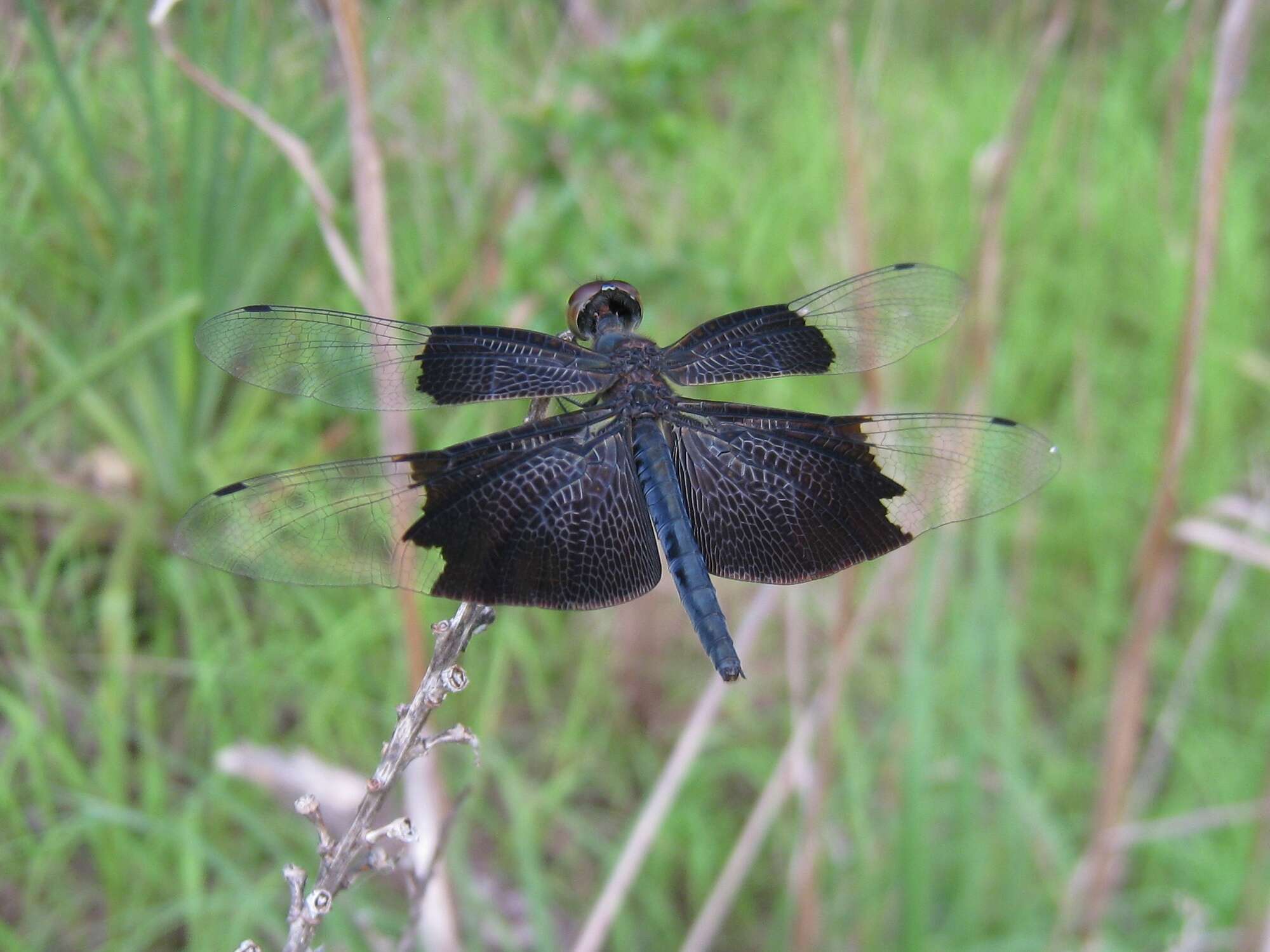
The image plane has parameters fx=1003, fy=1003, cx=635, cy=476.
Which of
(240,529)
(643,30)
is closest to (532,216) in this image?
(643,30)

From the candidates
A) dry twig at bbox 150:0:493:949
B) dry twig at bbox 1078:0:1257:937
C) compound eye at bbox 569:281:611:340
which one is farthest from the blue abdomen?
dry twig at bbox 1078:0:1257:937

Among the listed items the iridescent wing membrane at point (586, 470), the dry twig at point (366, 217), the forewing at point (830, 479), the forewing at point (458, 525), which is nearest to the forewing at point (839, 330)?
the iridescent wing membrane at point (586, 470)

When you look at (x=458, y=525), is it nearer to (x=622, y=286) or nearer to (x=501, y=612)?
(x=622, y=286)

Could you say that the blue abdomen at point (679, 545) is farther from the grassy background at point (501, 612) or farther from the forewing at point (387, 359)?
the grassy background at point (501, 612)

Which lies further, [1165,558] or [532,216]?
[532,216]

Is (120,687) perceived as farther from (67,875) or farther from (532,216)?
(532,216)

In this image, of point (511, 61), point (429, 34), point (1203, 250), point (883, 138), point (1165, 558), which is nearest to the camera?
point (1203, 250)

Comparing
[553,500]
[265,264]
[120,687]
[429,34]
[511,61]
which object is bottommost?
[120,687]
